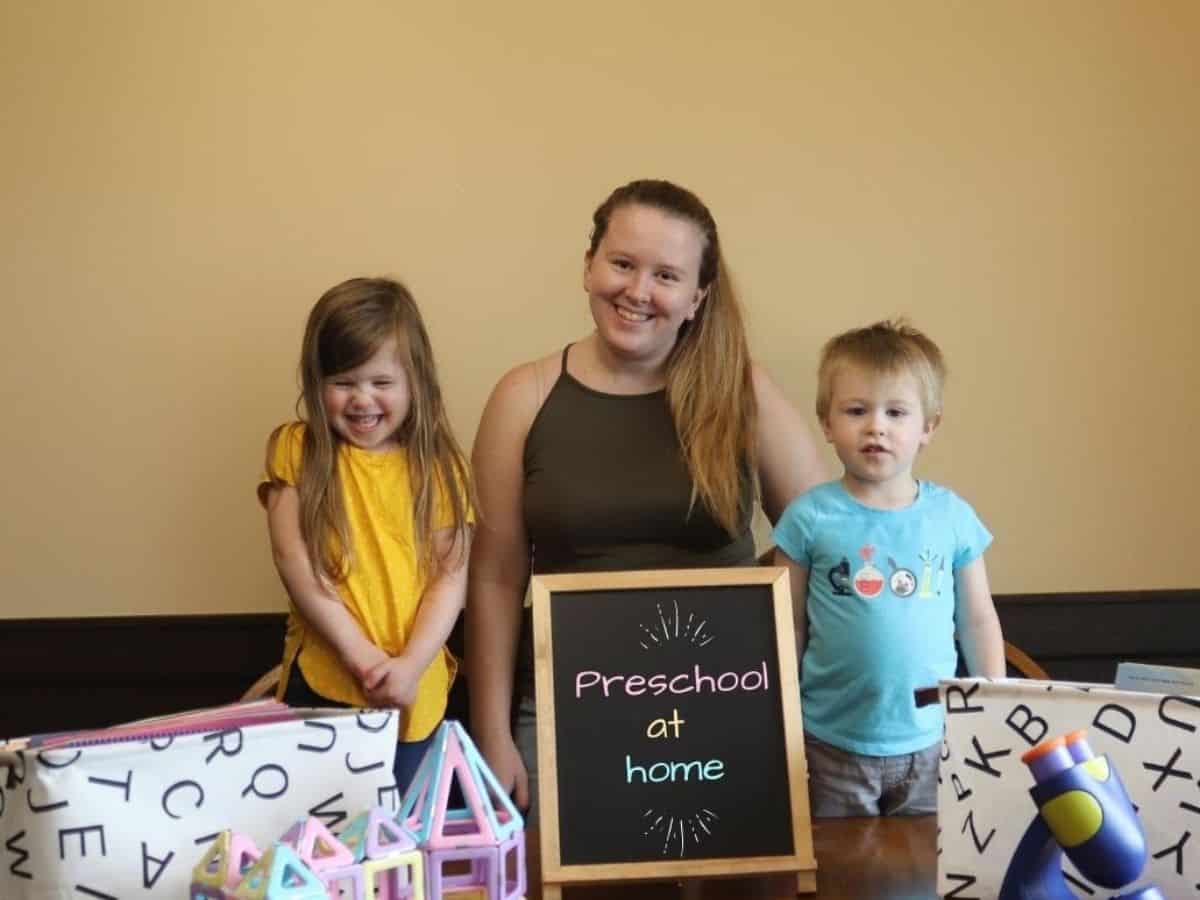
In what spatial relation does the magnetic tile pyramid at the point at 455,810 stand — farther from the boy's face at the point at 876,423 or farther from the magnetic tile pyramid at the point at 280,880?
the boy's face at the point at 876,423

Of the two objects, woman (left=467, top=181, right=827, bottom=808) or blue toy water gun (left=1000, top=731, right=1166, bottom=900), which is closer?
blue toy water gun (left=1000, top=731, right=1166, bottom=900)

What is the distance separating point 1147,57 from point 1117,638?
1.07m

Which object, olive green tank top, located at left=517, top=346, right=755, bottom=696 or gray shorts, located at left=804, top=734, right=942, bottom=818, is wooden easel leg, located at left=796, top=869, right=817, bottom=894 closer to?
gray shorts, located at left=804, top=734, right=942, bottom=818

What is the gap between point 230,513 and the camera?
2340 mm

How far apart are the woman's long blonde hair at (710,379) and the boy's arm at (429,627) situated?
0.38m

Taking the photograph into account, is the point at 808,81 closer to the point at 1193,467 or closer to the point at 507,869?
the point at 1193,467

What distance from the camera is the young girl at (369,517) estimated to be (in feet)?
6.08

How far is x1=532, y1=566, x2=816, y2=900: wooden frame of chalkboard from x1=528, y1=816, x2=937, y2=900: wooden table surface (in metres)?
0.02

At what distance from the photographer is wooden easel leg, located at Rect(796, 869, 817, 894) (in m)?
1.30

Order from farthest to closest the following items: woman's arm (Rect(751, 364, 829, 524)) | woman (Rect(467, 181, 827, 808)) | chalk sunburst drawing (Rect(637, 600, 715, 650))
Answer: woman's arm (Rect(751, 364, 829, 524)), woman (Rect(467, 181, 827, 808)), chalk sunburst drawing (Rect(637, 600, 715, 650))

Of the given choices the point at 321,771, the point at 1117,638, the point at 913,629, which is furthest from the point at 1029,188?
the point at 321,771


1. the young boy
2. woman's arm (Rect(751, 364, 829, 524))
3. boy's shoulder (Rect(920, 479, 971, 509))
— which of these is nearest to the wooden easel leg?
the young boy

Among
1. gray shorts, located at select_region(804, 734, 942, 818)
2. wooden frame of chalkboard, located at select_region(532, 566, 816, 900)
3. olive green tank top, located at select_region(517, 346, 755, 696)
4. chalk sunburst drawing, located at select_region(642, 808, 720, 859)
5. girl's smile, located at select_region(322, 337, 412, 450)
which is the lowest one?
gray shorts, located at select_region(804, 734, 942, 818)

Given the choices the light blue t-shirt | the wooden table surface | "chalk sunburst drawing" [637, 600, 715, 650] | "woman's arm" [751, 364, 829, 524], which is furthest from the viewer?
"woman's arm" [751, 364, 829, 524]
